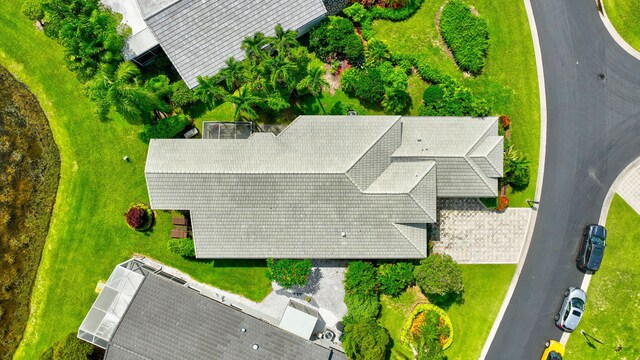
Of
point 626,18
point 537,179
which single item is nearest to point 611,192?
point 537,179

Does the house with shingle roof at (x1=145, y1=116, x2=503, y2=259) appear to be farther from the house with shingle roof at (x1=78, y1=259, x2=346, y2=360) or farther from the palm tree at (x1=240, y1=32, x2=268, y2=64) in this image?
the palm tree at (x1=240, y1=32, x2=268, y2=64)

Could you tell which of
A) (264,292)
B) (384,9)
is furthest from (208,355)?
(384,9)

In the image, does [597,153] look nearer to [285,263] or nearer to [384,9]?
[384,9]

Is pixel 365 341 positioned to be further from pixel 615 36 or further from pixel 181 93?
pixel 615 36

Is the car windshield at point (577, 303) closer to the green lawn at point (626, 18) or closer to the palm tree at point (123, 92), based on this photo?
the green lawn at point (626, 18)

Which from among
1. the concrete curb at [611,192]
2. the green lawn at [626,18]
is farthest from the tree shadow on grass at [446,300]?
the green lawn at [626,18]

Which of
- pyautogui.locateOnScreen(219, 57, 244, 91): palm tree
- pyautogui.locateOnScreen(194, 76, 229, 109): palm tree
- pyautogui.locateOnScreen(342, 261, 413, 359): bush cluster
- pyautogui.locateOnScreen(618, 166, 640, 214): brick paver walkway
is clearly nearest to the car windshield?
pyautogui.locateOnScreen(618, 166, 640, 214): brick paver walkway

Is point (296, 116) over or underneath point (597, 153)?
over
